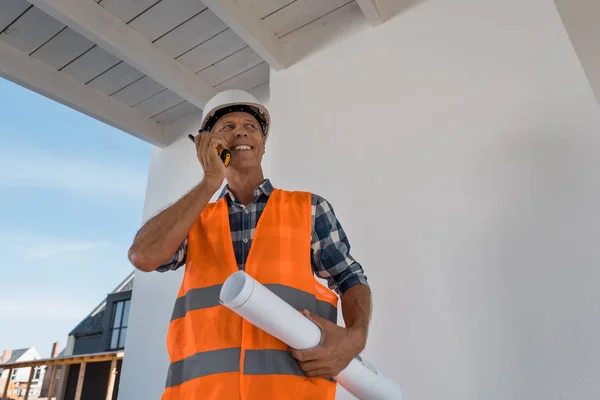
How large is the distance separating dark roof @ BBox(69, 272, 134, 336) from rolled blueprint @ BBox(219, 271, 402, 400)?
7542 millimetres

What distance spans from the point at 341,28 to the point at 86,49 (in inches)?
53.6

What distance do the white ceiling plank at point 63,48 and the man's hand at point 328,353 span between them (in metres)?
2.15

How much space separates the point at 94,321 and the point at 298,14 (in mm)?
7851

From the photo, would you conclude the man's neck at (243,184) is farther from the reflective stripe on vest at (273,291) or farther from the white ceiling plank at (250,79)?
the white ceiling plank at (250,79)

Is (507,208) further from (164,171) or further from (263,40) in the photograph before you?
(164,171)

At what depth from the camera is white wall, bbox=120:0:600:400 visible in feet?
4.41

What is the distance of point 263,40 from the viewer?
2.21m

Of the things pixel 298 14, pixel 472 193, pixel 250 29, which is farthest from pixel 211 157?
pixel 298 14

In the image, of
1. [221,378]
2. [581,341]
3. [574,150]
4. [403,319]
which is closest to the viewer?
[221,378]

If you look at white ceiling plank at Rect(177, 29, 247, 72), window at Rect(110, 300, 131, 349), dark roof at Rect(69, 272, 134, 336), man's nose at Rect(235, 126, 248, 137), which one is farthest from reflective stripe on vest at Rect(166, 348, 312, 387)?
dark roof at Rect(69, 272, 134, 336)

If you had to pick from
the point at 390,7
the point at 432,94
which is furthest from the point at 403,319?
the point at 390,7

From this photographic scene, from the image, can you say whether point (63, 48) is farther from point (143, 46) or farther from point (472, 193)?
point (472, 193)

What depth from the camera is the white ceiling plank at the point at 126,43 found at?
198cm

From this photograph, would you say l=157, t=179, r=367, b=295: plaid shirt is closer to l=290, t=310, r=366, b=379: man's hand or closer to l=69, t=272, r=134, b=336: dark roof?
l=290, t=310, r=366, b=379: man's hand
